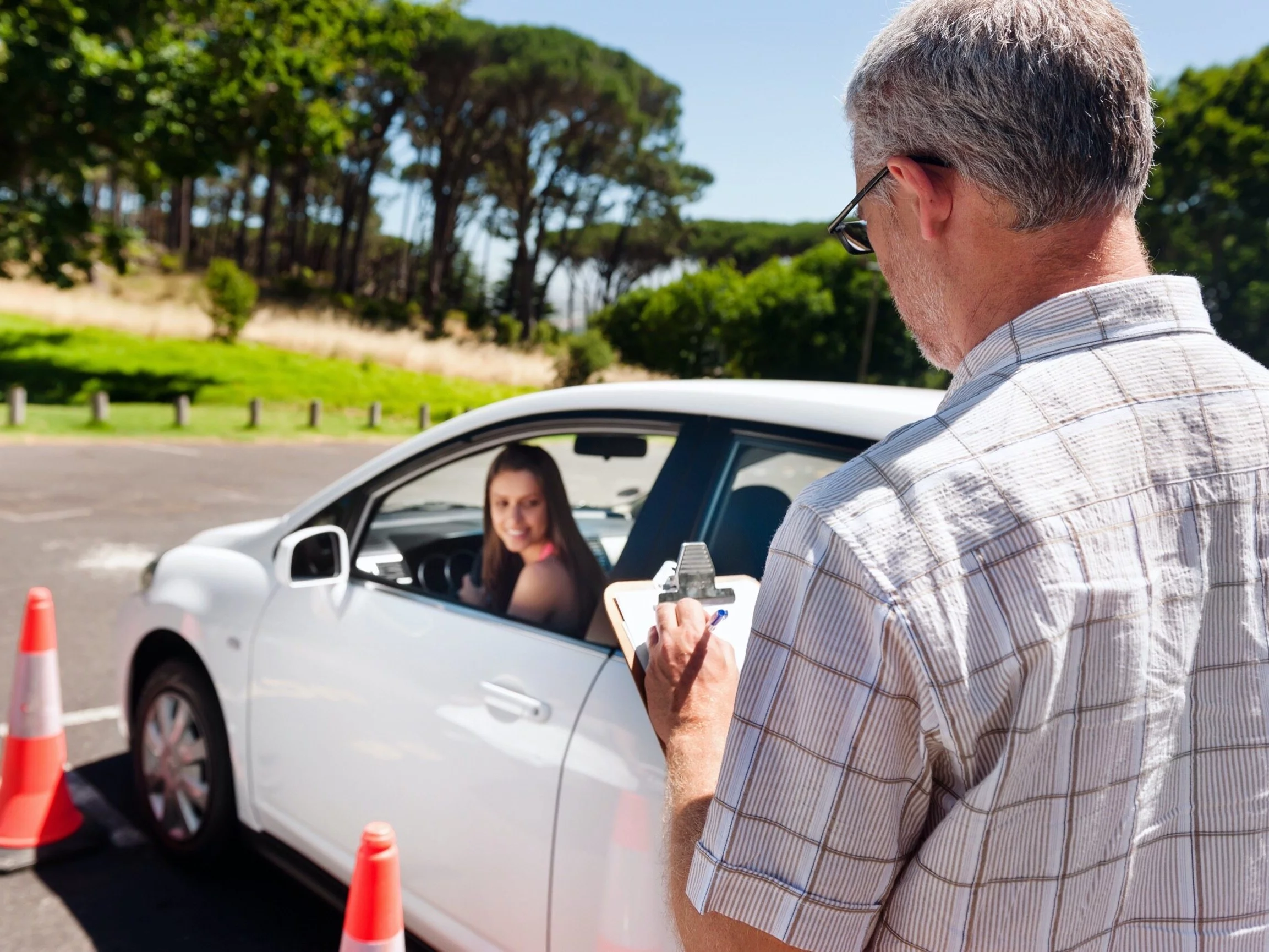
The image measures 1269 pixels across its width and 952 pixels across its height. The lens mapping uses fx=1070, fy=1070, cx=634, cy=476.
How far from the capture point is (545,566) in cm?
260

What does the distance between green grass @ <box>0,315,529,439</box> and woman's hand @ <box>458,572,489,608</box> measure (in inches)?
588

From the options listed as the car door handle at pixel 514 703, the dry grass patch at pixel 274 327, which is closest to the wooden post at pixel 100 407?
the dry grass patch at pixel 274 327

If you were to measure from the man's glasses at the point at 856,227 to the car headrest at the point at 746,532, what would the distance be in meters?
0.81

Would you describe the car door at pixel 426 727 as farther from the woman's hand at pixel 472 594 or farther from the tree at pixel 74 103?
the tree at pixel 74 103

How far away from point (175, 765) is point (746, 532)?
212 cm

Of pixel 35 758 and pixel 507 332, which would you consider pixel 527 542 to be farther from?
pixel 507 332

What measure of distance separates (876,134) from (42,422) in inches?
670

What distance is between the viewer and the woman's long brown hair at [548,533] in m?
2.64

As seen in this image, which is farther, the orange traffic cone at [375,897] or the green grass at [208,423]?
the green grass at [208,423]

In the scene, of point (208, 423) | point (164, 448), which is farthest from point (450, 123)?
point (164, 448)

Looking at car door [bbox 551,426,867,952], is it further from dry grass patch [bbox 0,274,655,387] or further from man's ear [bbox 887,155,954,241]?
dry grass patch [bbox 0,274,655,387]

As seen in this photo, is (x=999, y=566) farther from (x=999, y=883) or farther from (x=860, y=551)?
(x=999, y=883)

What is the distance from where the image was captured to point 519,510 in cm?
275

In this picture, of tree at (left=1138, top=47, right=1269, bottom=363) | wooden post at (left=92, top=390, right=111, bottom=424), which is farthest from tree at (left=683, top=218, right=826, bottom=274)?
wooden post at (left=92, top=390, right=111, bottom=424)
